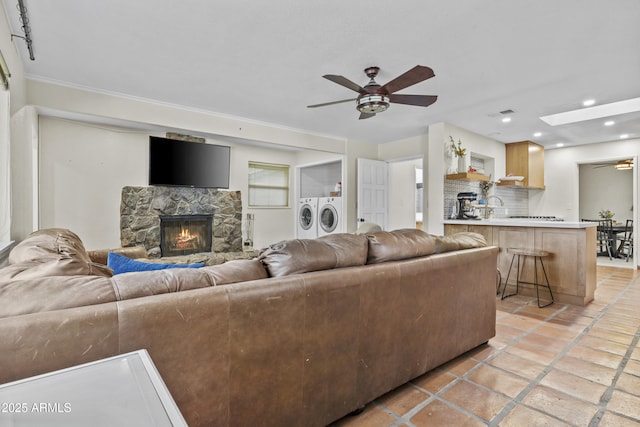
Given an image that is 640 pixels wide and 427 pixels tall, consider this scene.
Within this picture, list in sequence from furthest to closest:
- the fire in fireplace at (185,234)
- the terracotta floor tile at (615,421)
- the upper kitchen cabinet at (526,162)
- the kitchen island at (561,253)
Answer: the upper kitchen cabinet at (526,162)
the fire in fireplace at (185,234)
the kitchen island at (561,253)
the terracotta floor tile at (615,421)

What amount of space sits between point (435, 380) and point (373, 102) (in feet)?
7.51

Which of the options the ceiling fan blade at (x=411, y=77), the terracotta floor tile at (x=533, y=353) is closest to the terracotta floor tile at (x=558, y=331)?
the terracotta floor tile at (x=533, y=353)

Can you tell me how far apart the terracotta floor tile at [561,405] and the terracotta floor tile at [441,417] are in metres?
0.41

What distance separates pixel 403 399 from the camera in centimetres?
177

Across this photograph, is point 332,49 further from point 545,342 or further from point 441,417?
point 545,342

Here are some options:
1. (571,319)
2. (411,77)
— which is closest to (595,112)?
(571,319)

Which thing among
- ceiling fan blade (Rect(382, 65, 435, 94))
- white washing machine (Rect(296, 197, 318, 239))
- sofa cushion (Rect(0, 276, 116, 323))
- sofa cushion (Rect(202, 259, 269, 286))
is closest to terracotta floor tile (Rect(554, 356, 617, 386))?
sofa cushion (Rect(202, 259, 269, 286))

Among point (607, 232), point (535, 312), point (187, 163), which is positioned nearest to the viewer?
point (535, 312)

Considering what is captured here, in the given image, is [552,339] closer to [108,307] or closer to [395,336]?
[395,336]

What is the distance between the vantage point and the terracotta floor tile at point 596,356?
7.06 ft

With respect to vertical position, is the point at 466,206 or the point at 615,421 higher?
the point at 466,206

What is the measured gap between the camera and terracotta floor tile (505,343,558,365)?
7.28ft

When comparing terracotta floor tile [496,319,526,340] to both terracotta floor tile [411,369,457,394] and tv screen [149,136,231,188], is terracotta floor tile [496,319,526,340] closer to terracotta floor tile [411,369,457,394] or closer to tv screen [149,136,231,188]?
terracotta floor tile [411,369,457,394]

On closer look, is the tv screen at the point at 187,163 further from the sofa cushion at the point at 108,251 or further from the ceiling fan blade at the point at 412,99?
the ceiling fan blade at the point at 412,99
